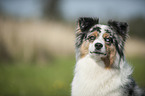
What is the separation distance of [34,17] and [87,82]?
30.5 feet

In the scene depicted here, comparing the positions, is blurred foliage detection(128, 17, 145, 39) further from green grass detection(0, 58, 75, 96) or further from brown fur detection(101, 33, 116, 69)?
brown fur detection(101, 33, 116, 69)

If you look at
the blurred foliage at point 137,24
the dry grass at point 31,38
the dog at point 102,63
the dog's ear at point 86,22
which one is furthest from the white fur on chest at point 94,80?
the blurred foliage at point 137,24

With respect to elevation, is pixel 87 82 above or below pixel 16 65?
above

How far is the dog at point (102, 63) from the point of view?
406 centimetres


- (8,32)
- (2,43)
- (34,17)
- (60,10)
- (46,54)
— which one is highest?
(60,10)

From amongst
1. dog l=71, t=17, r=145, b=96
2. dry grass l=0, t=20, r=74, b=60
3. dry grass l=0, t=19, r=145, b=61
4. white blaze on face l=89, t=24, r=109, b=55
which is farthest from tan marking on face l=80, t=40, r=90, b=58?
dry grass l=0, t=20, r=74, b=60

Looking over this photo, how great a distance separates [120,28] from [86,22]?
34.2 inches

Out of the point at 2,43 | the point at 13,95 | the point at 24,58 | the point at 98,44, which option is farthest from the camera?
the point at 24,58

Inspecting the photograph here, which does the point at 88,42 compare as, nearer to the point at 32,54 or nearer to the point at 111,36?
the point at 111,36

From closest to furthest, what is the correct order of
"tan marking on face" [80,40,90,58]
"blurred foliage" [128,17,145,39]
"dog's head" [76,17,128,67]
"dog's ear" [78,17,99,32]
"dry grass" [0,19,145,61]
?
"dog's head" [76,17,128,67] → "tan marking on face" [80,40,90,58] → "dog's ear" [78,17,99,32] → "dry grass" [0,19,145,61] → "blurred foliage" [128,17,145,39]

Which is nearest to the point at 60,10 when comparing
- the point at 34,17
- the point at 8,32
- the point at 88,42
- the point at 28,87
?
the point at 34,17

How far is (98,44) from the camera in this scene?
4043 mm

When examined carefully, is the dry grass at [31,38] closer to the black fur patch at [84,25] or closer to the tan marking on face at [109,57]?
the black fur patch at [84,25]

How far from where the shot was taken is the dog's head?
4.15 m
